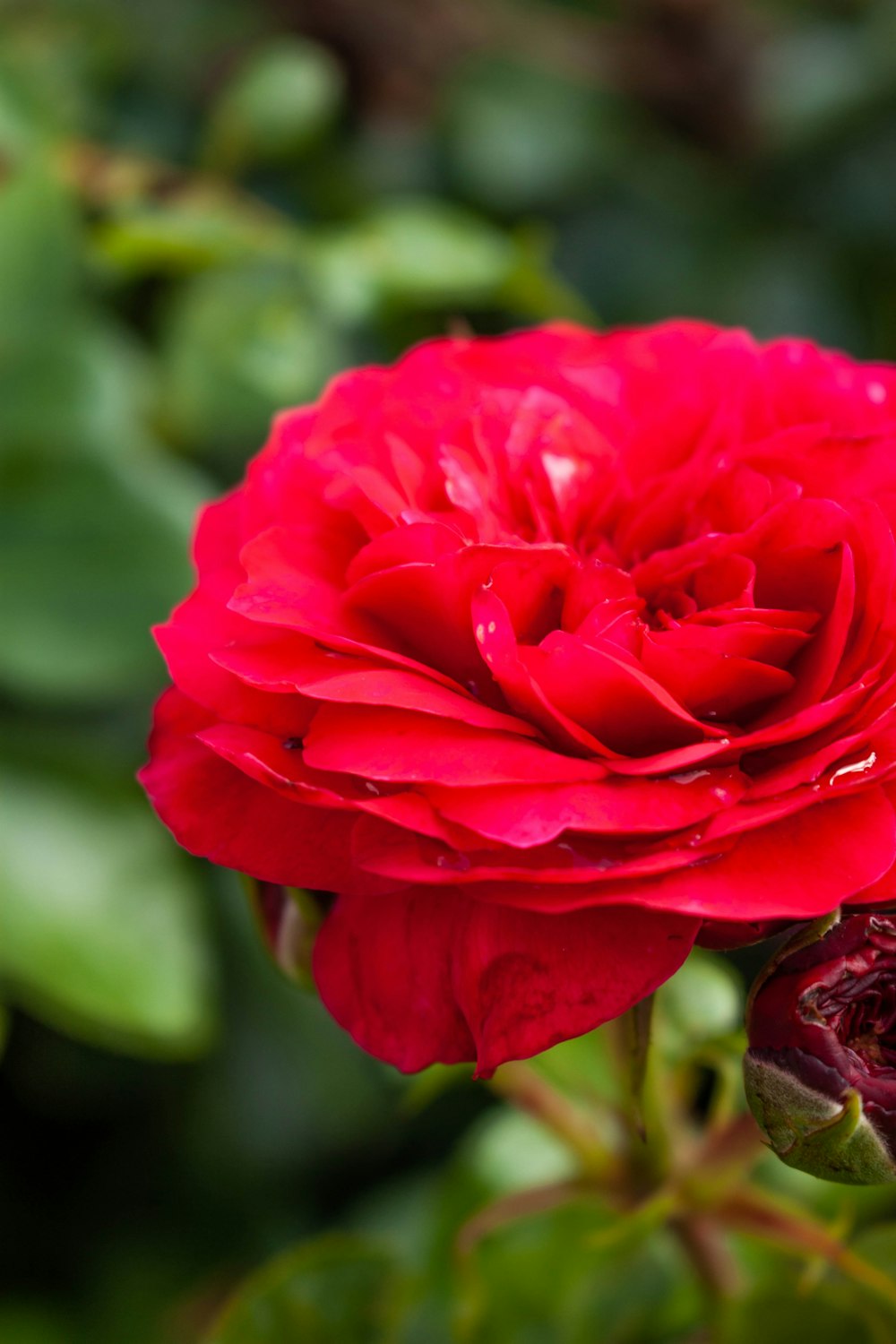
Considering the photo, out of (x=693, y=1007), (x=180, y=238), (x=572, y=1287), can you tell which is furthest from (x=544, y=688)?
(x=180, y=238)

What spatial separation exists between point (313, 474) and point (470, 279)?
0.43 metres

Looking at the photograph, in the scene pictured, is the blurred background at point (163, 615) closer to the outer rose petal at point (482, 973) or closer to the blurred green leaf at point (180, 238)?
the blurred green leaf at point (180, 238)

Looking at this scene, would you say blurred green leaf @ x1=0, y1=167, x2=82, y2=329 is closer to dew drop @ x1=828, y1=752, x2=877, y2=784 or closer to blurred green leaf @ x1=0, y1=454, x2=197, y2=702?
blurred green leaf @ x1=0, y1=454, x2=197, y2=702

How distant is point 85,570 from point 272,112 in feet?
1.16

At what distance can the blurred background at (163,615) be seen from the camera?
0.59 meters

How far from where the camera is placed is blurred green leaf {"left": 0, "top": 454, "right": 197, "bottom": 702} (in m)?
0.64

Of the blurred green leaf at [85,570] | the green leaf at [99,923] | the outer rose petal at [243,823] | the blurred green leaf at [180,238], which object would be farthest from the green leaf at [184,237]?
the outer rose petal at [243,823]

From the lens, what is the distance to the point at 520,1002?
0.30 meters

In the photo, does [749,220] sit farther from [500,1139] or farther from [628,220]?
[500,1139]

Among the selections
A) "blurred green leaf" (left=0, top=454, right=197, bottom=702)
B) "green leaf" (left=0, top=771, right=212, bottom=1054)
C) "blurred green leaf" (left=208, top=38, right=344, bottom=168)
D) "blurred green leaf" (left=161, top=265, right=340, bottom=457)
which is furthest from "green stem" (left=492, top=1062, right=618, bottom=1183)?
"blurred green leaf" (left=208, top=38, right=344, bottom=168)

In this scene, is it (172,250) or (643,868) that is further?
(172,250)

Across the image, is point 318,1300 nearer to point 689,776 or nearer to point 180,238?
point 689,776

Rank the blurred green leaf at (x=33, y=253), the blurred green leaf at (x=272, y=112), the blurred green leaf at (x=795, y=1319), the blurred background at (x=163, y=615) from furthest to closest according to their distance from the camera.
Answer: the blurred green leaf at (x=272, y=112) → the blurred green leaf at (x=33, y=253) → the blurred background at (x=163, y=615) → the blurred green leaf at (x=795, y=1319)

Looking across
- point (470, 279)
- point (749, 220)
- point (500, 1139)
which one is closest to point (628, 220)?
point (749, 220)
